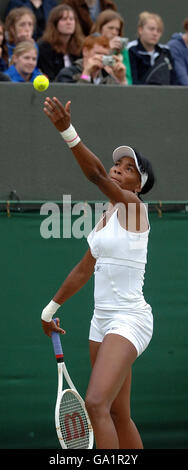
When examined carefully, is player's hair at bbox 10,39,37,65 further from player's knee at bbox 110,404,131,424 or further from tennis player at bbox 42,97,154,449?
player's knee at bbox 110,404,131,424

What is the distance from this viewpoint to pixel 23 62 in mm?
6004

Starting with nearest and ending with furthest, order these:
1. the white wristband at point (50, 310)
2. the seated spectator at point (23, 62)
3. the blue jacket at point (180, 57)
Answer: the white wristband at point (50, 310)
the seated spectator at point (23, 62)
the blue jacket at point (180, 57)

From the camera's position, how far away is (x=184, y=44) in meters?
7.06

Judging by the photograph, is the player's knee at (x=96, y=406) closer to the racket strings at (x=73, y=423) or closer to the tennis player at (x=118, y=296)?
the tennis player at (x=118, y=296)

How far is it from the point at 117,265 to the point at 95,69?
245 centimetres

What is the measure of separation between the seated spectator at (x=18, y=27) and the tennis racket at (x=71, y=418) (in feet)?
9.92

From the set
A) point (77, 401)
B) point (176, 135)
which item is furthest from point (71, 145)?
point (176, 135)

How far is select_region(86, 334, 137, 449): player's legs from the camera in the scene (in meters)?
3.74

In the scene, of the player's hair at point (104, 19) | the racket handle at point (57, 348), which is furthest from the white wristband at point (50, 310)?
the player's hair at point (104, 19)

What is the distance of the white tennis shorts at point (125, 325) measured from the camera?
3.94m

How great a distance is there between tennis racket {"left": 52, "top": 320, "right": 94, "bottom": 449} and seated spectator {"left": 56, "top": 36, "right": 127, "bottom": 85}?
2325mm

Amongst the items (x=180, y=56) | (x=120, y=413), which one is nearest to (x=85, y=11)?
(x=180, y=56)

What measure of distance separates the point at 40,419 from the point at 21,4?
3.83 meters

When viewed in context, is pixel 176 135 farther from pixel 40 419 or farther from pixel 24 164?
pixel 40 419
